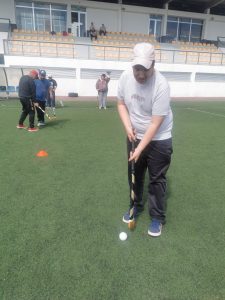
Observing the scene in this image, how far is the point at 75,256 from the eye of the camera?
10.4ft

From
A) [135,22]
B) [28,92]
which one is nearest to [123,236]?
[28,92]

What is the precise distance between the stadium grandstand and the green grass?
16658 mm

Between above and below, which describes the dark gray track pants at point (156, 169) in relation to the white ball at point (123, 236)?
above

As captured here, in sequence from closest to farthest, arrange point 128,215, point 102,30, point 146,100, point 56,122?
point 146,100 < point 128,215 < point 56,122 < point 102,30

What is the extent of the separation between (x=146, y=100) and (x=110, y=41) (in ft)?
87.8

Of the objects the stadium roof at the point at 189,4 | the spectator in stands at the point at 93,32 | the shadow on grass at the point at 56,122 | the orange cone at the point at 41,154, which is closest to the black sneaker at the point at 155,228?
the orange cone at the point at 41,154

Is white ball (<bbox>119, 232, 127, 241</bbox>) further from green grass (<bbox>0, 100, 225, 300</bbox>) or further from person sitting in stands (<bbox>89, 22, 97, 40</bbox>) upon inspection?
person sitting in stands (<bbox>89, 22, 97, 40</bbox>)

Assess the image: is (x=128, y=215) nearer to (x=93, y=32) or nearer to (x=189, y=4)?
(x=93, y=32)

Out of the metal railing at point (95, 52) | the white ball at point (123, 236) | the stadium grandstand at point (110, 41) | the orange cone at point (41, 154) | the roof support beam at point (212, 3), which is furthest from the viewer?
the roof support beam at point (212, 3)

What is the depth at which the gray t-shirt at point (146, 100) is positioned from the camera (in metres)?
2.96

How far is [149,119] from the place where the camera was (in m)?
3.20

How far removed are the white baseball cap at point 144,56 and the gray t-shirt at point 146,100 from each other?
222 mm

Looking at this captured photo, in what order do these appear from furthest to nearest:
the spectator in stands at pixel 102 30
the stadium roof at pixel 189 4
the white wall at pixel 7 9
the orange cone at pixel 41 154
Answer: the stadium roof at pixel 189 4 < the spectator in stands at pixel 102 30 < the white wall at pixel 7 9 < the orange cone at pixel 41 154

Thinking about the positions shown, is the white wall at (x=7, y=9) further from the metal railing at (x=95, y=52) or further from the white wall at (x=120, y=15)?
the metal railing at (x=95, y=52)
